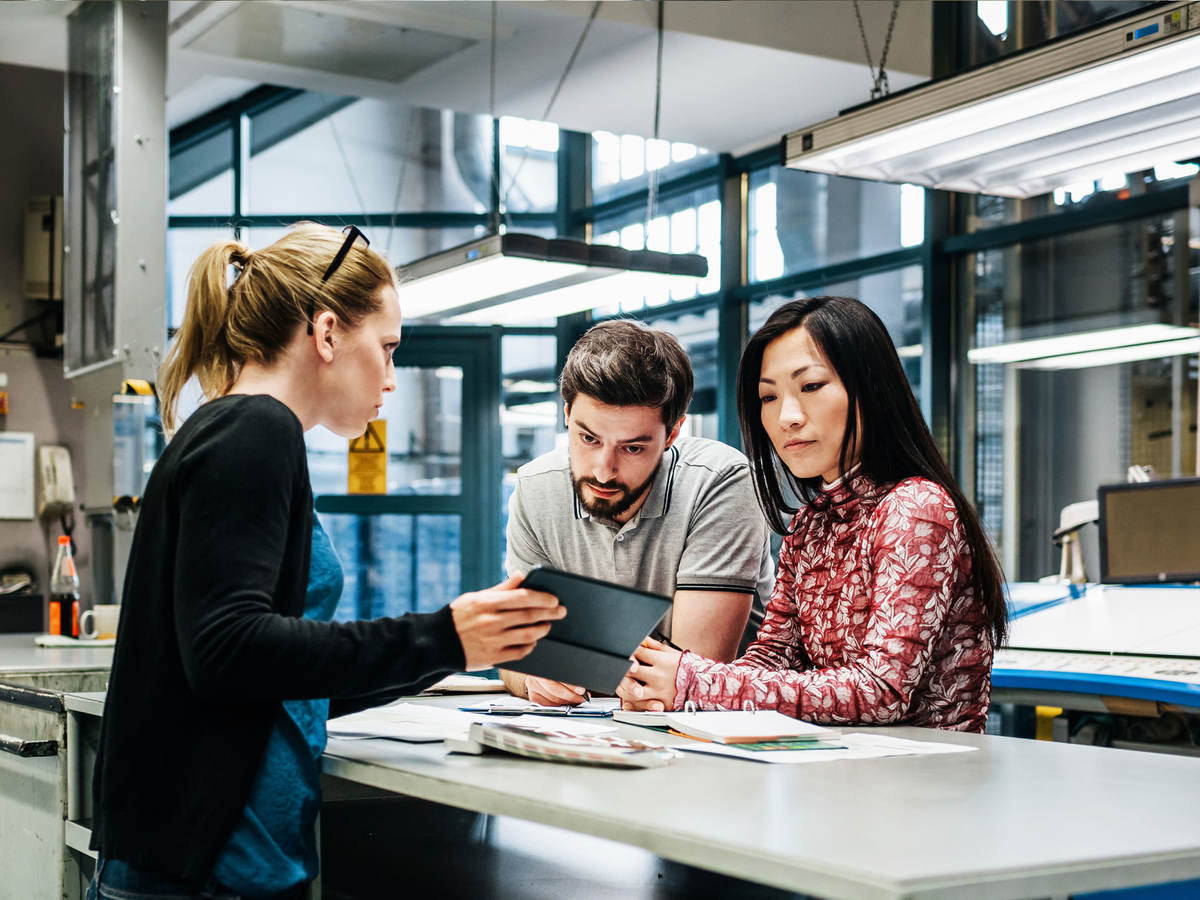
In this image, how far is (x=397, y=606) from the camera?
738 cm

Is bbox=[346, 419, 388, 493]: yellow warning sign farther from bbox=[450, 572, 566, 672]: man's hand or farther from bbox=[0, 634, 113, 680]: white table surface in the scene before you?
bbox=[450, 572, 566, 672]: man's hand

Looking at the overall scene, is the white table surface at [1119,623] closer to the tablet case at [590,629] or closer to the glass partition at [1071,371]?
the glass partition at [1071,371]

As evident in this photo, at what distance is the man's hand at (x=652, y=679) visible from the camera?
1794 millimetres

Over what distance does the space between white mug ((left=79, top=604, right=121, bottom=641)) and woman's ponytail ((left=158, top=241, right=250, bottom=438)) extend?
2.15 meters

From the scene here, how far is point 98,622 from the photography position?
344 cm

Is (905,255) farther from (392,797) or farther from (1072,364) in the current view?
(392,797)

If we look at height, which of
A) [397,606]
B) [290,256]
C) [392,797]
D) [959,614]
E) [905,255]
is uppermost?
[905,255]

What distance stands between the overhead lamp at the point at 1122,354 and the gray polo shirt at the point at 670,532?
2890mm

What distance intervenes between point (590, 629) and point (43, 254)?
4556 millimetres

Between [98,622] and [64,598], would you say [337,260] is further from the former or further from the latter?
[64,598]

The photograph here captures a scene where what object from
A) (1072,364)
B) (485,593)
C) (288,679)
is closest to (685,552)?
(485,593)

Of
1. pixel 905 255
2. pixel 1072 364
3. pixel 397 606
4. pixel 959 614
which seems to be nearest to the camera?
pixel 959 614

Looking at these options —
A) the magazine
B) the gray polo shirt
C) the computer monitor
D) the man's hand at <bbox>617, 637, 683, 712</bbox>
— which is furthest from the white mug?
the computer monitor

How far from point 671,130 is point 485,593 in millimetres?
4828
